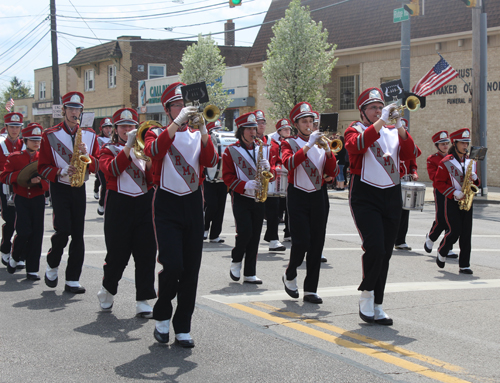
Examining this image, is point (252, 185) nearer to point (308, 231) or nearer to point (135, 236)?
point (308, 231)

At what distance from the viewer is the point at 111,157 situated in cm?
654

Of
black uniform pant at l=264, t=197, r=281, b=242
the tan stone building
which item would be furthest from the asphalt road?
the tan stone building

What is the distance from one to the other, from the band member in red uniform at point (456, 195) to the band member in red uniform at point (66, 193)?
5.08 m

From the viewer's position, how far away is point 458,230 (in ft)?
30.4

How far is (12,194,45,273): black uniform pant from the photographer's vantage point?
8.24 meters

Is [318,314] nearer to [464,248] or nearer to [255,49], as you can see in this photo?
[464,248]

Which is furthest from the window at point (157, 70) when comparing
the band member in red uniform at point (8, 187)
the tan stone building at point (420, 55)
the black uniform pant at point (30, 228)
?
the black uniform pant at point (30, 228)

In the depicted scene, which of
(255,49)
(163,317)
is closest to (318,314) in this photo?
(163,317)

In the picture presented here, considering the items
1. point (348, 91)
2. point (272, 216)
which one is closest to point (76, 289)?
point (272, 216)

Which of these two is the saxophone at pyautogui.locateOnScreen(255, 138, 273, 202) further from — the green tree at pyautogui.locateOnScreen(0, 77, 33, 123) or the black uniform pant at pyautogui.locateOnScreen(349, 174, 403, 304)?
the green tree at pyautogui.locateOnScreen(0, 77, 33, 123)

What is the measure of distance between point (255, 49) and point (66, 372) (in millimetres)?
31971

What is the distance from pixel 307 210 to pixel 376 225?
3.69 ft

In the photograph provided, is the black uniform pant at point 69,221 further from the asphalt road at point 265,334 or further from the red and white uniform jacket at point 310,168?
the red and white uniform jacket at point 310,168

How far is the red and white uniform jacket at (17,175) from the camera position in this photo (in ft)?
27.4
